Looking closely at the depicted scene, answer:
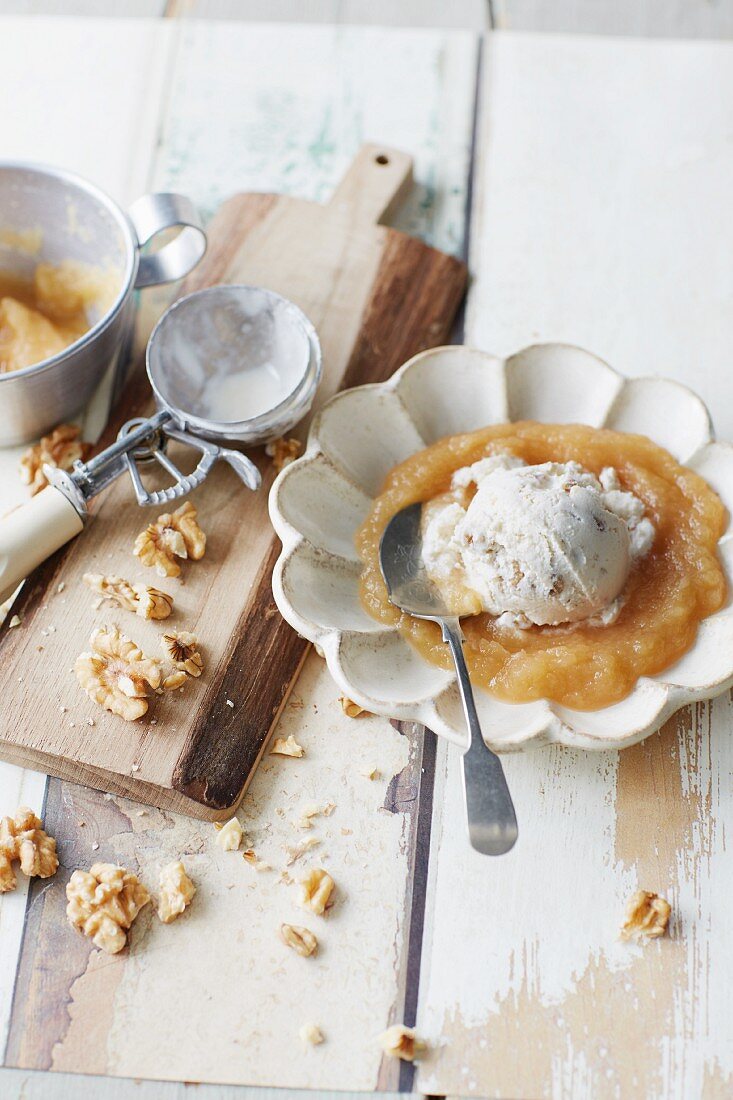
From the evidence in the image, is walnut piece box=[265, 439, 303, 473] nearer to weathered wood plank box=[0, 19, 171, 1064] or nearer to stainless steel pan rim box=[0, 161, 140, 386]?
stainless steel pan rim box=[0, 161, 140, 386]

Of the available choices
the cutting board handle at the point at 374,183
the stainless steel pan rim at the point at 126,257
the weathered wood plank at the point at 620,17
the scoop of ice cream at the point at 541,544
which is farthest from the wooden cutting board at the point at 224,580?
the weathered wood plank at the point at 620,17

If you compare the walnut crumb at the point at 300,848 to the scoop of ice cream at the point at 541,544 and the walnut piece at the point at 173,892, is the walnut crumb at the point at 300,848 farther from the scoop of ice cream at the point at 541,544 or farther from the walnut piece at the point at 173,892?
the scoop of ice cream at the point at 541,544

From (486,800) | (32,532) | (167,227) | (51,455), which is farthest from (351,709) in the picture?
(167,227)

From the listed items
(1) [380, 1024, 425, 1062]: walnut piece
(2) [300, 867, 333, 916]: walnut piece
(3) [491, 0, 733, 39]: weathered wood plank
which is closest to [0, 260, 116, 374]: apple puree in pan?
(2) [300, 867, 333, 916]: walnut piece

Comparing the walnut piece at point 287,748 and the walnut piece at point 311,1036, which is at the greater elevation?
the walnut piece at point 287,748

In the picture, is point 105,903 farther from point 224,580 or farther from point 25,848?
point 224,580

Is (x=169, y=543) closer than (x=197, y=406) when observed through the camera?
Yes
